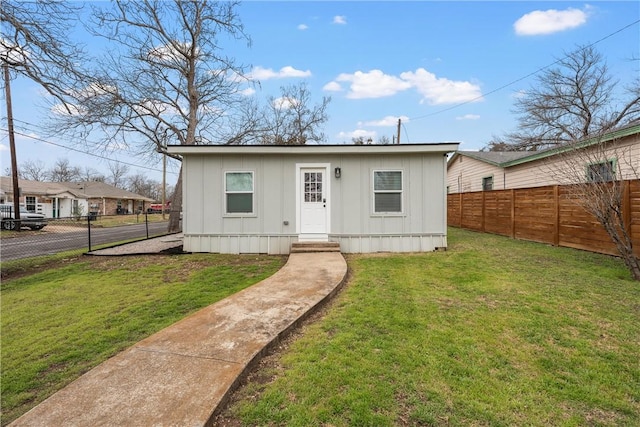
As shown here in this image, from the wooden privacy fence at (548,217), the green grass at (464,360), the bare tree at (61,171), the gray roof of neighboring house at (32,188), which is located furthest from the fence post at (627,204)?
the bare tree at (61,171)

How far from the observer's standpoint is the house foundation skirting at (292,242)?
7.40 meters

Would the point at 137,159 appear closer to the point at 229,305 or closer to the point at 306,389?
the point at 229,305

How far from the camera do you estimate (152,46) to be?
13250 millimetres

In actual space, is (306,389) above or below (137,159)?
below

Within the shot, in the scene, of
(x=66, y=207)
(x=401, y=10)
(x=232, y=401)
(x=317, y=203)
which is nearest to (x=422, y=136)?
(x=401, y=10)

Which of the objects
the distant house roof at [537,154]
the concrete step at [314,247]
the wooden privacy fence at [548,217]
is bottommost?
the concrete step at [314,247]

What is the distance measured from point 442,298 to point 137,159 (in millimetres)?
15443

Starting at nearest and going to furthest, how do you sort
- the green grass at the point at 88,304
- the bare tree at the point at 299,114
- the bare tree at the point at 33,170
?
the green grass at the point at 88,304, the bare tree at the point at 299,114, the bare tree at the point at 33,170

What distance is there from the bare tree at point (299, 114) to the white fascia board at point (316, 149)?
14.2 meters

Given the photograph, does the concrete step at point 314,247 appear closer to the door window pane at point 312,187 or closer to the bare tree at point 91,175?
the door window pane at point 312,187

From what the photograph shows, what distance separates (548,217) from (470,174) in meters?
8.34

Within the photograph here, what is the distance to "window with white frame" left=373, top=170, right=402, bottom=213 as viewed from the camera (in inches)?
291

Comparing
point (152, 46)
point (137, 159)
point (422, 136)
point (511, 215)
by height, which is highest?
point (152, 46)

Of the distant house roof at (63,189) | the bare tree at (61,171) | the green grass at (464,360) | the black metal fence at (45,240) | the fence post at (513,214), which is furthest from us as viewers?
the bare tree at (61,171)
